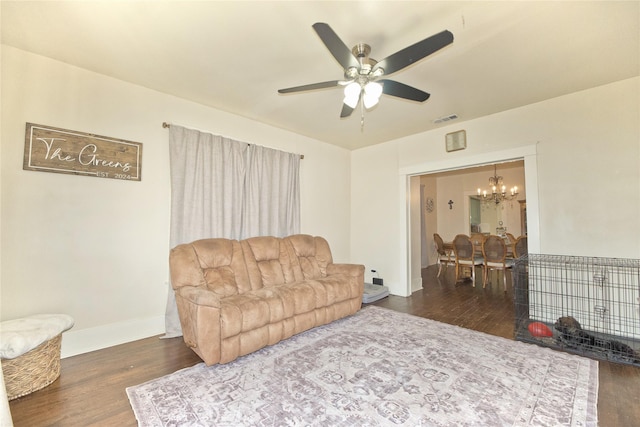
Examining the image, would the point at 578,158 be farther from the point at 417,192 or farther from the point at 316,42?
the point at 316,42

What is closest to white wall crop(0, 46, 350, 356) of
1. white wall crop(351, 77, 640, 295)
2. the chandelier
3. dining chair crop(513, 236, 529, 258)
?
white wall crop(351, 77, 640, 295)

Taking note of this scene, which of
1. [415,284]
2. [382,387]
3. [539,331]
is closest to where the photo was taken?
[382,387]

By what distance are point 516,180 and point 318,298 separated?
7567 mm

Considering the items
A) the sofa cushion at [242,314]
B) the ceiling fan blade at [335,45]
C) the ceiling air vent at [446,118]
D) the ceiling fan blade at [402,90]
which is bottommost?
the sofa cushion at [242,314]

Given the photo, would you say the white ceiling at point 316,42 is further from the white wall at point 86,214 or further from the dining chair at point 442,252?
the dining chair at point 442,252

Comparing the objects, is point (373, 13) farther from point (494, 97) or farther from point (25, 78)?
point (25, 78)

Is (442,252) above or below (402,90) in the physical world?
below

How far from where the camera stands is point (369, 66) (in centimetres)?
200

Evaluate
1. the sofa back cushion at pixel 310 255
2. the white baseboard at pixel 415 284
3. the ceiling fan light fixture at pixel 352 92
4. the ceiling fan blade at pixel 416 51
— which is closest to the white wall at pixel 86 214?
the sofa back cushion at pixel 310 255

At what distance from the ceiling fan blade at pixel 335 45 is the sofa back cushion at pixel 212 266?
7.34 feet

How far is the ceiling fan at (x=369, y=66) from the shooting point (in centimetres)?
163

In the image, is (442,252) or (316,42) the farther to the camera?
(442,252)

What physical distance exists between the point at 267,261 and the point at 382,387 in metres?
1.95

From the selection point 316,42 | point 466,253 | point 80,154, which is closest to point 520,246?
point 466,253
